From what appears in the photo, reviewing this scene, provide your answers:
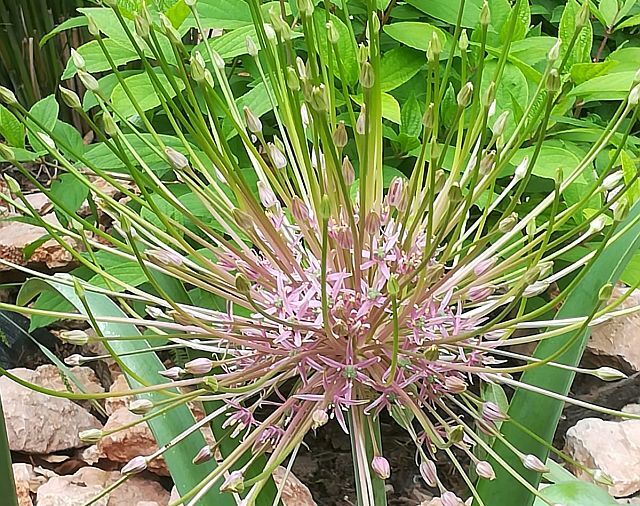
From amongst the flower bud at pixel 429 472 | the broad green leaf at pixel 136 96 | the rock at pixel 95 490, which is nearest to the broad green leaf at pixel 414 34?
the broad green leaf at pixel 136 96

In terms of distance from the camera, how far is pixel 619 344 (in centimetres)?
92

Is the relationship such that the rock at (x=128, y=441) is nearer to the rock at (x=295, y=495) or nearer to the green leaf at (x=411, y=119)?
the rock at (x=295, y=495)

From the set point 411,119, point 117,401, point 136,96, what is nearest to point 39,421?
point 117,401

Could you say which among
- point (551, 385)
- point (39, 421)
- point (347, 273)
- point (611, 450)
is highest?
point (347, 273)

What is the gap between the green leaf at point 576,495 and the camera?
18.6 inches

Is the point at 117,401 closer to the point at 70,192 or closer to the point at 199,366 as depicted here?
the point at 70,192

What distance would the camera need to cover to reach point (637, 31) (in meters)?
0.96

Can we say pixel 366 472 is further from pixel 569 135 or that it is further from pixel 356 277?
pixel 569 135

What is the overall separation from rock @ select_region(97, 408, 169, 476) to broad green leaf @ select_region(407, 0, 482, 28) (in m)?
0.52

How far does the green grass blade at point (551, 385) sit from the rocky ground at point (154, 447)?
34 cm

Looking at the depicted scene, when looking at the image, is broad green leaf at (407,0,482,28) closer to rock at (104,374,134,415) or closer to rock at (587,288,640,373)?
rock at (587,288,640,373)

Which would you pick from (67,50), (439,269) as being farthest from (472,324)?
(67,50)

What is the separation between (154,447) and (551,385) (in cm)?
49

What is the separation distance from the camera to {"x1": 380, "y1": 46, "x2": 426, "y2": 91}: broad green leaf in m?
0.72
